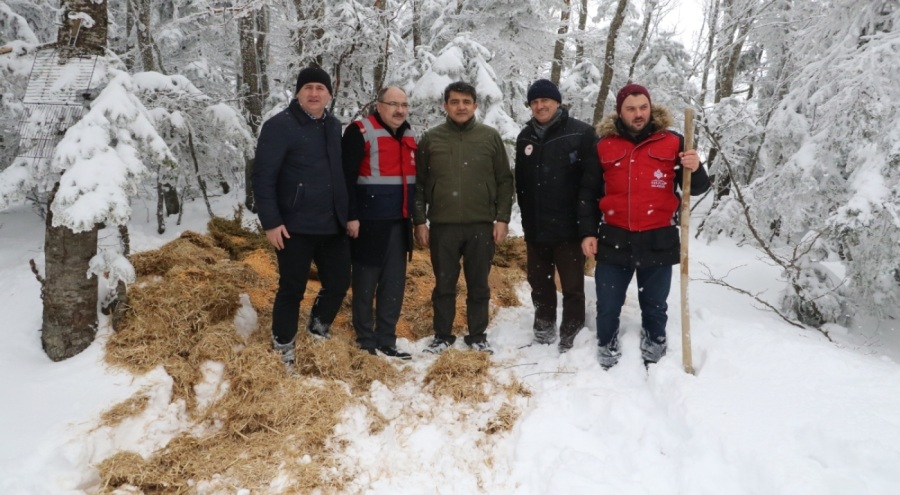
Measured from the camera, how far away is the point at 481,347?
16.3 feet

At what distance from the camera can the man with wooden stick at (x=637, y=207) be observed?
3.93 m

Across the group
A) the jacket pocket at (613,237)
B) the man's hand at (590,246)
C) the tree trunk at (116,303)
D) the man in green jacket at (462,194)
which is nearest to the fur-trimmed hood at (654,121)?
the jacket pocket at (613,237)

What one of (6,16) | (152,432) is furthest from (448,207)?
(6,16)

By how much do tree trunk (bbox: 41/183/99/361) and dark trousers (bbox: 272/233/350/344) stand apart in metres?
1.45

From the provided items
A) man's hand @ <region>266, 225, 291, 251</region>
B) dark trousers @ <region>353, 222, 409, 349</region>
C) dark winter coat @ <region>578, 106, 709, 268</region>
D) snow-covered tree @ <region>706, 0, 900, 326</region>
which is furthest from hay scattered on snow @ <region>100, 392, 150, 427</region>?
snow-covered tree @ <region>706, 0, 900, 326</region>

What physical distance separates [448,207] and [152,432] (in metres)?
2.87

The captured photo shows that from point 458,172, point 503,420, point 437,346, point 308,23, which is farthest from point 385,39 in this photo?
point 503,420

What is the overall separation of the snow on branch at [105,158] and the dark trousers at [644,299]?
3.75 metres

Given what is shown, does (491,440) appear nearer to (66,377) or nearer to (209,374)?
(209,374)

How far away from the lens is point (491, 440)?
3.59m

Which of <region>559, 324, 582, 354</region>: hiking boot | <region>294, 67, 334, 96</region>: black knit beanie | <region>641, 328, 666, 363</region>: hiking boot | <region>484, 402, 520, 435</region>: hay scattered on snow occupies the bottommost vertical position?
<region>484, 402, 520, 435</region>: hay scattered on snow

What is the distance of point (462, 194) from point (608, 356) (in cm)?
193

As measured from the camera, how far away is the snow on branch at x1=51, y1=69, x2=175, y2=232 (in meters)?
3.51

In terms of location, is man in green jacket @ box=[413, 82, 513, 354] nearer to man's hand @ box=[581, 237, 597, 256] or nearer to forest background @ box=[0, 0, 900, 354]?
man's hand @ box=[581, 237, 597, 256]
